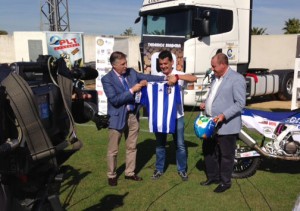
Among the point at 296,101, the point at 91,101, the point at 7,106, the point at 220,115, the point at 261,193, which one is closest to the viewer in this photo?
the point at 7,106

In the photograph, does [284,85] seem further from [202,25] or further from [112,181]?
[112,181]

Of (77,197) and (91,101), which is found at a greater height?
(91,101)

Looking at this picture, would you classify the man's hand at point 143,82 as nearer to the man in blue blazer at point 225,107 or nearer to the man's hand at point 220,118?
the man in blue blazer at point 225,107

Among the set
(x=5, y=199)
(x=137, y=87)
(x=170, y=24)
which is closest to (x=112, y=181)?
(x=137, y=87)

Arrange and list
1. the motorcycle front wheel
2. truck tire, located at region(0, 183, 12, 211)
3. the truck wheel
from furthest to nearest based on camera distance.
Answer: the truck wheel
the motorcycle front wheel
truck tire, located at region(0, 183, 12, 211)

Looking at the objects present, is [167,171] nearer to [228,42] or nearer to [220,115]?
[220,115]

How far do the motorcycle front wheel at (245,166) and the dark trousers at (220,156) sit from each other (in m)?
0.34

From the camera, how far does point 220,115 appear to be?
4.48 meters

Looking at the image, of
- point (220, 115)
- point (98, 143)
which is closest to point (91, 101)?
point (220, 115)

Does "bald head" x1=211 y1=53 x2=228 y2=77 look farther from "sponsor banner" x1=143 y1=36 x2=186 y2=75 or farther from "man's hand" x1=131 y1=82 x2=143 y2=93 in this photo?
"sponsor banner" x1=143 y1=36 x2=186 y2=75

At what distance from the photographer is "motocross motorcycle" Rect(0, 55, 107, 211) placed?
1.95 metres

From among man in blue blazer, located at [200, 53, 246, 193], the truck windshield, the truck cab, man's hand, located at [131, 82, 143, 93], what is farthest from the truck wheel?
man's hand, located at [131, 82, 143, 93]

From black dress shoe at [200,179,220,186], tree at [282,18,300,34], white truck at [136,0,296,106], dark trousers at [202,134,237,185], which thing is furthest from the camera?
tree at [282,18,300,34]

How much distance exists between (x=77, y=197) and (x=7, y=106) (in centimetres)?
307
